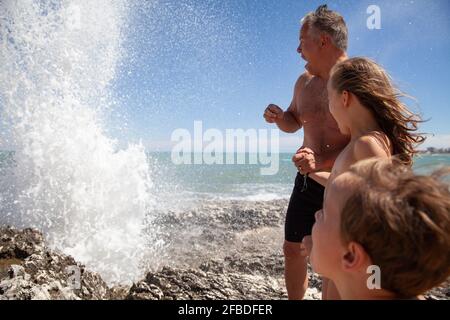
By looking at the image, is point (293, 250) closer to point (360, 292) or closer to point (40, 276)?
point (360, 292)

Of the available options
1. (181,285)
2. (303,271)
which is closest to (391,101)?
(303,271)

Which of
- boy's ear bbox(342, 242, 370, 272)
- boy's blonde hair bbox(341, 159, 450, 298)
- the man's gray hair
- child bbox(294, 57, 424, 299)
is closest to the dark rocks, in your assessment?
child bbox(294, 57, 424, 299)

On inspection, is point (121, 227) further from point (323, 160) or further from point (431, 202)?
point (431, 202)

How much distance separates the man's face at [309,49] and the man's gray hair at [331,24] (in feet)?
0.16

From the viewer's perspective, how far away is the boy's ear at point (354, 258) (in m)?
1.02

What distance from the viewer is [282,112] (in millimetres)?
2887

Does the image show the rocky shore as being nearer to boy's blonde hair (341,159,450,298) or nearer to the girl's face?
the girl's face

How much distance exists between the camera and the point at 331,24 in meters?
2.65

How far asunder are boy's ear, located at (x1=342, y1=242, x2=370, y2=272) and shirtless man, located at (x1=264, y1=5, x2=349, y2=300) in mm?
1489

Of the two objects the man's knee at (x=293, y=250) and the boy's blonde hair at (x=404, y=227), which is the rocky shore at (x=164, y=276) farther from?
the boy's blonde hair at (x=404, y=227)

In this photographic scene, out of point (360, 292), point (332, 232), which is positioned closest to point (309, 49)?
point (332, 232)

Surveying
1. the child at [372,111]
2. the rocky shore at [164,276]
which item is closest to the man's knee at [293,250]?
the rocky shore at [164,276]

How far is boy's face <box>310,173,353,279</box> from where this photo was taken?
3.70 feet

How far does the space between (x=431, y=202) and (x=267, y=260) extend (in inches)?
144
